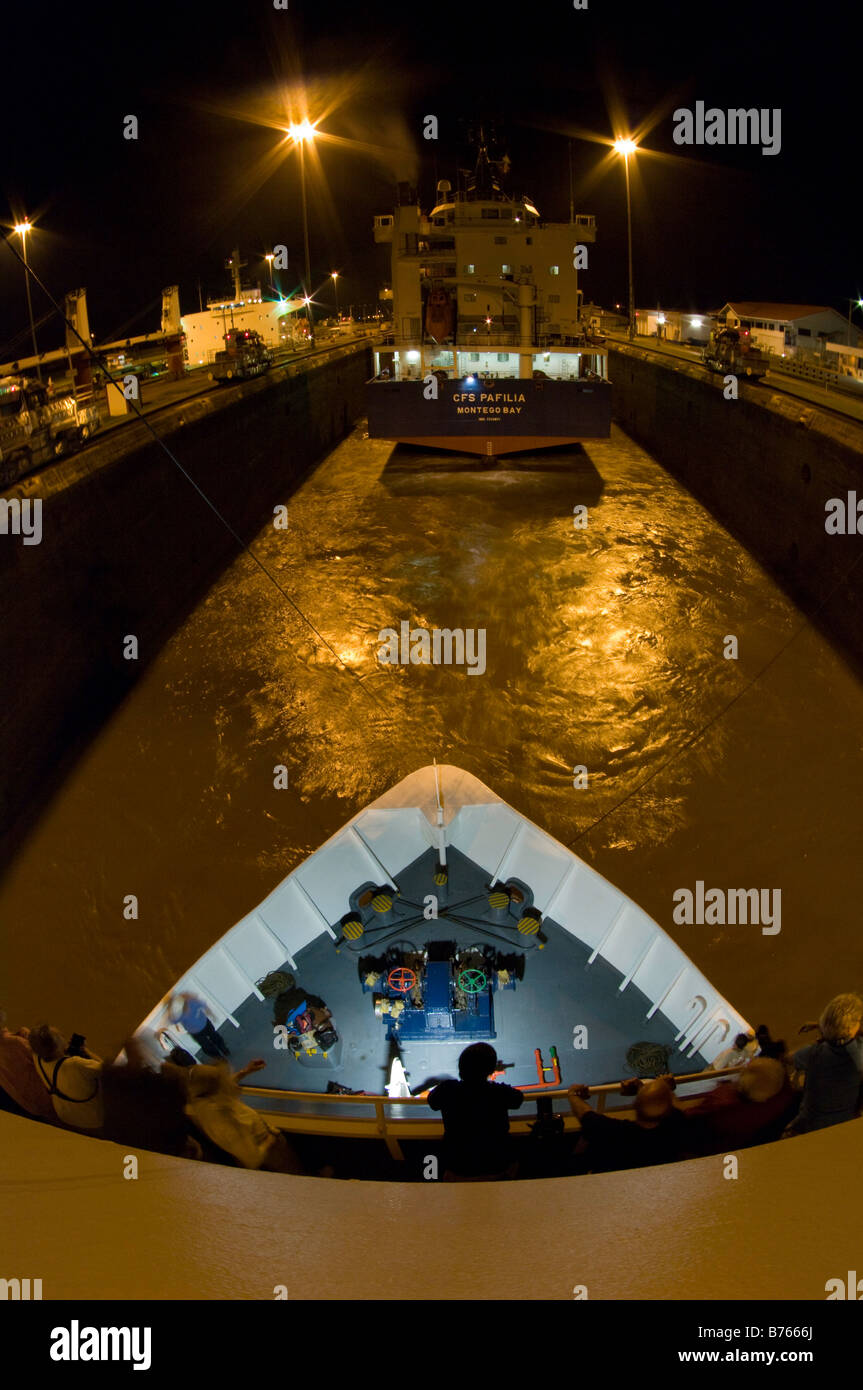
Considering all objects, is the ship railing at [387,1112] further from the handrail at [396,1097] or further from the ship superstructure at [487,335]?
the ship superstructure at [487,335]

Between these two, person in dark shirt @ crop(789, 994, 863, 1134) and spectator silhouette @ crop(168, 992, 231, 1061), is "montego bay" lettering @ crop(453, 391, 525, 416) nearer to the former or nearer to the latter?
spectator silhouette @ crop(168, 992, 231, 1061)

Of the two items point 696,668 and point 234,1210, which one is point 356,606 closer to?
point 696,668

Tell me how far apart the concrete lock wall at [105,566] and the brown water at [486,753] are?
14.7 inches

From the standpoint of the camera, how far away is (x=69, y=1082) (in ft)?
11.7

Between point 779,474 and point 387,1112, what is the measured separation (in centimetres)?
1479

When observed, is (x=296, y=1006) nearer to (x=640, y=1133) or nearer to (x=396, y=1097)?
(x=396, y=1097)

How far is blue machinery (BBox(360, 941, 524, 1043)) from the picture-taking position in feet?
14.9

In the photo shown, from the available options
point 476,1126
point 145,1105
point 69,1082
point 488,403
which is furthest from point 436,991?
point 488,403

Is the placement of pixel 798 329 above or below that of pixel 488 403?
above

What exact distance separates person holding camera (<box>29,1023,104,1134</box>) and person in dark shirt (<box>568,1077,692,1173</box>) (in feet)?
6.19

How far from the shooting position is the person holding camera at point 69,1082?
3568 mm

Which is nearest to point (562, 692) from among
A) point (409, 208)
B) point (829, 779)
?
point (829, 779)

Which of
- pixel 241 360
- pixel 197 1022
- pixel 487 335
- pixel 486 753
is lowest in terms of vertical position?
pixel 197 1022

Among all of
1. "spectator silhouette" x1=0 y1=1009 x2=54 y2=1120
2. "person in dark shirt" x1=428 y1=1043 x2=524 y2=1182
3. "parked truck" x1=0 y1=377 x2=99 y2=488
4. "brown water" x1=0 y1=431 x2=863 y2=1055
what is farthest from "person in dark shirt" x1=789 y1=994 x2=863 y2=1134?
"parked truck" x1=0 y1=377 x2=99 y2=488
